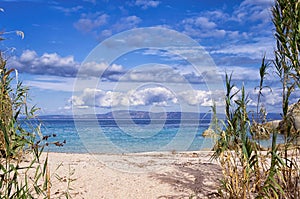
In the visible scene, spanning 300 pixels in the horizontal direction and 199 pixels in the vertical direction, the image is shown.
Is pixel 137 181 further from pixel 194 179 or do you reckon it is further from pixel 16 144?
pixel 16 144

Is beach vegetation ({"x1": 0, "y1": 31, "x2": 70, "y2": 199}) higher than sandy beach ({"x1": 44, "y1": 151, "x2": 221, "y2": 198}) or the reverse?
higher

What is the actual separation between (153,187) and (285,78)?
238 centimetres

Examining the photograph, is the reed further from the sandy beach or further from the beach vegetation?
the beach vegetation

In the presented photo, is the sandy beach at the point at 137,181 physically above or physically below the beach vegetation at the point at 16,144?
below

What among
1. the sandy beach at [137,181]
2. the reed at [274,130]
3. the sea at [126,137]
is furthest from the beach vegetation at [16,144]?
the reed at [274,130]

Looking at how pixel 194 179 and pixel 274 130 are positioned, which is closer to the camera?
pixel 274 130

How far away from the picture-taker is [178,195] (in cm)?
429

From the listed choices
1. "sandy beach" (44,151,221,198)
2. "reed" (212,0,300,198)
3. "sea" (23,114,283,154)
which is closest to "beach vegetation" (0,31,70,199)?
"sea" (23,114,283,154)

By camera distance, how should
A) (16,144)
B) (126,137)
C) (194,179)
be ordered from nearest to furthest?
(16,144) → (194,179) → (126,137)

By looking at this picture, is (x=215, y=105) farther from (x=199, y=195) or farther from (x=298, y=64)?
(x=199, y=195)

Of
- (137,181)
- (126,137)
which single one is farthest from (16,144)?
(126,137)

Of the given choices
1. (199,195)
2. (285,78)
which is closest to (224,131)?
(285,78)

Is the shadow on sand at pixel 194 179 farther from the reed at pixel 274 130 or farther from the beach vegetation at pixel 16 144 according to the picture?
the beach vegetation at pixel 16 144

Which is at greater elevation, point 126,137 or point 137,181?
point 137,181
